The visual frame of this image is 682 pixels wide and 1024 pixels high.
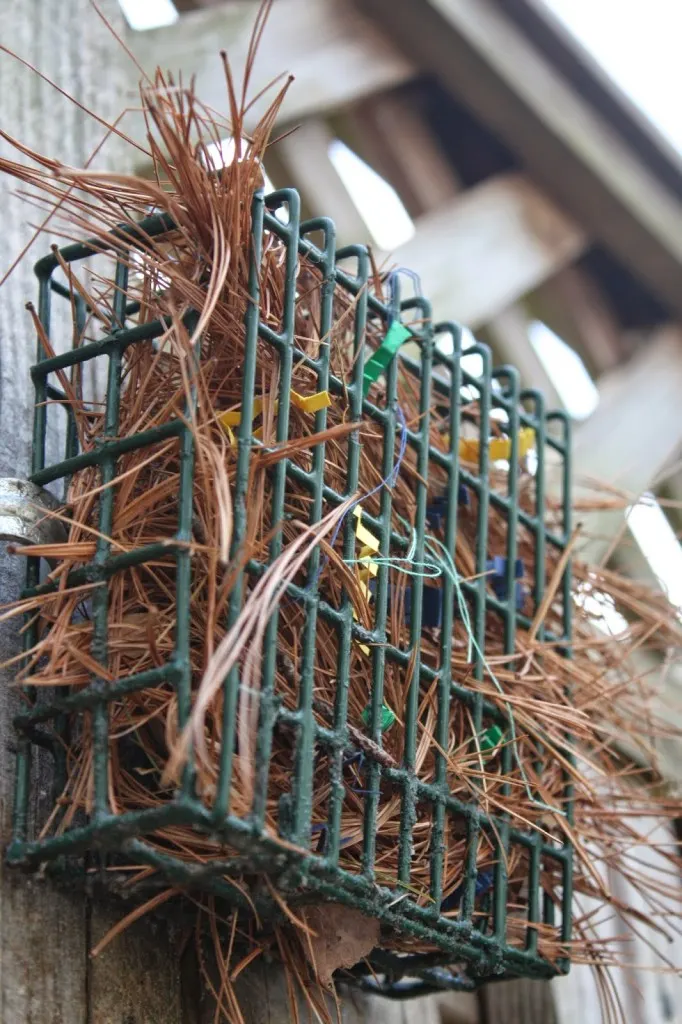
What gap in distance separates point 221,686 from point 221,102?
3.52 ft

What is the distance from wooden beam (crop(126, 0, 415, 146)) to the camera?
2158 millimetres

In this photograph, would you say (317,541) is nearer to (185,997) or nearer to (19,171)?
(19,171)

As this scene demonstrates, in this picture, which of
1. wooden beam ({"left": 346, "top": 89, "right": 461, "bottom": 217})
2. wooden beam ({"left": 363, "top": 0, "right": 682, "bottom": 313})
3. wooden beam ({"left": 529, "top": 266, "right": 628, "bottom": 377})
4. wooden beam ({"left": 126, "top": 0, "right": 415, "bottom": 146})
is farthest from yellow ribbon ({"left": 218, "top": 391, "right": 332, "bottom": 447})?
wooden beam ({"left": 529, "top": 266, "right": 628, "bottom": 377})

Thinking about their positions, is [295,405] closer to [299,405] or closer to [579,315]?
[299,405]

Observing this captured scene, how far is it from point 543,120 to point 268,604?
1.47 m

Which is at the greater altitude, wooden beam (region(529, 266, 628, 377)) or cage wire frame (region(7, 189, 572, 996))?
wooden beam (region(529, 266, 628, 377))

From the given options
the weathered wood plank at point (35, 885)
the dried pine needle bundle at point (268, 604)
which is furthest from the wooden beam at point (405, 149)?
the dried pine needle bundle at point (268, 604)

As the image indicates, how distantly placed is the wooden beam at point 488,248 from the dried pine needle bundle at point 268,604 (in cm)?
63

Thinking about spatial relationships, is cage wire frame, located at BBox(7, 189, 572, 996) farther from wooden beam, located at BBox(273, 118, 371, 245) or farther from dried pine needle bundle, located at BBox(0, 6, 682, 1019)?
wooden beam, located at BBox(273, 118, 371, 245)

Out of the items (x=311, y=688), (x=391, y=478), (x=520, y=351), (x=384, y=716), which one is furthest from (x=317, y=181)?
(x=311, y=688)

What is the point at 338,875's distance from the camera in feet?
4.47

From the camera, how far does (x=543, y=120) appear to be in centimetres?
254

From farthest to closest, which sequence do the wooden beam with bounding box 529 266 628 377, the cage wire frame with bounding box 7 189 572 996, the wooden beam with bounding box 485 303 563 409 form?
the wooden beam with bounding box 529 266 628 377 → the wooden beam with bounding box 485 303 563 409 → the cage wire frame with bounding box 7 189 572 996

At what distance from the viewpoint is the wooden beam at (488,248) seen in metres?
2.43
